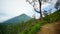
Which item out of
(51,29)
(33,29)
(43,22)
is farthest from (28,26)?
(51,29)

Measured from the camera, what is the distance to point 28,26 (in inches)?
87.6

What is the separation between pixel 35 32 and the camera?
217 cm

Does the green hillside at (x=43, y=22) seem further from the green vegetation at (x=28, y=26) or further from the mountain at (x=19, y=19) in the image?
the mountain at (x=19, y=19)

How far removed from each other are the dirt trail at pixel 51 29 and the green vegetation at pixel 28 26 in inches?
1.9

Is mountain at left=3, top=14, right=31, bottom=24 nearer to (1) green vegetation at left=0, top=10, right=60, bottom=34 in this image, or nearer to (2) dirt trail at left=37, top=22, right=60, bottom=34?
(1) green vegetation at left=0, top=10, right=60, bottom=34

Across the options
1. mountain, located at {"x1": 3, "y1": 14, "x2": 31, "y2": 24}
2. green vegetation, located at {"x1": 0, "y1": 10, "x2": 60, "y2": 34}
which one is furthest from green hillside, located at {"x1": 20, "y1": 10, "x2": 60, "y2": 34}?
mountain, located at {"x1": 3, "y1": 14, "x2": 31, "y2": 24}

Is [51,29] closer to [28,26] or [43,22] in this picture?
[43,22]

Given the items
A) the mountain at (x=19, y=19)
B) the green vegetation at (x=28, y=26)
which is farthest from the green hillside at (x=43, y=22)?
the mountain at (x=19, y=19)

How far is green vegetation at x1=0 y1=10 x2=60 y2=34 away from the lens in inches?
85.7

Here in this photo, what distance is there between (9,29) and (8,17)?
0.54 ft

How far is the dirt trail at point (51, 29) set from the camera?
6.98 ft

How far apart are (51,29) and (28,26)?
31 cm

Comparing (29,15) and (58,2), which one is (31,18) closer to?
(29,15)

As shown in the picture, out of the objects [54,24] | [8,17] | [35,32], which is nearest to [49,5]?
[54,24]
